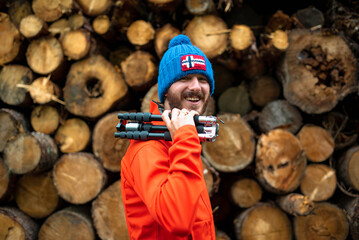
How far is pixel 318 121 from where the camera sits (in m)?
2.66

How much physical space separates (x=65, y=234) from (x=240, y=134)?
80.4 inches

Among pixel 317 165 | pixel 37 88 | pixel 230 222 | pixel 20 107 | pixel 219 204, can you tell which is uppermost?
pixel 37 88

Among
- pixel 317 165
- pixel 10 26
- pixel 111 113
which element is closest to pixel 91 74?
pixel 111 113

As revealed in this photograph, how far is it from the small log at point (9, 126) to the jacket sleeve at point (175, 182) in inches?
83.8

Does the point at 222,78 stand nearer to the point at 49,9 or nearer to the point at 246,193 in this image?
the point at 246,193

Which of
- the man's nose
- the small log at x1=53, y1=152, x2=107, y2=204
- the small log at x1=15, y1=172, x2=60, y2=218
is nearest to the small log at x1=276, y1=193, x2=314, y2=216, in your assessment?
the man's nose

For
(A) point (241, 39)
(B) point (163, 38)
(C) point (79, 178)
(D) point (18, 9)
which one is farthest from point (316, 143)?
(D) point (18, 9)

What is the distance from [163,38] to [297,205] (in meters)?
2.09

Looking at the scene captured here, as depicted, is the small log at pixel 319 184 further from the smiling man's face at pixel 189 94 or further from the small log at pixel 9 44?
the small log at pixel 9 44

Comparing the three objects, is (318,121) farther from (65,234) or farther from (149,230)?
(65,234)

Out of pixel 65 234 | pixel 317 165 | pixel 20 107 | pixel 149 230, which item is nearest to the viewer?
pixel 149 230

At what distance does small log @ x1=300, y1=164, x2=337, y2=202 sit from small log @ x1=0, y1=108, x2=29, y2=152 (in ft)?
10.1

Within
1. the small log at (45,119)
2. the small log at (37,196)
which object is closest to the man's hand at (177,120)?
the small log at (45,119)

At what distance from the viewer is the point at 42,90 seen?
237 centimetres
